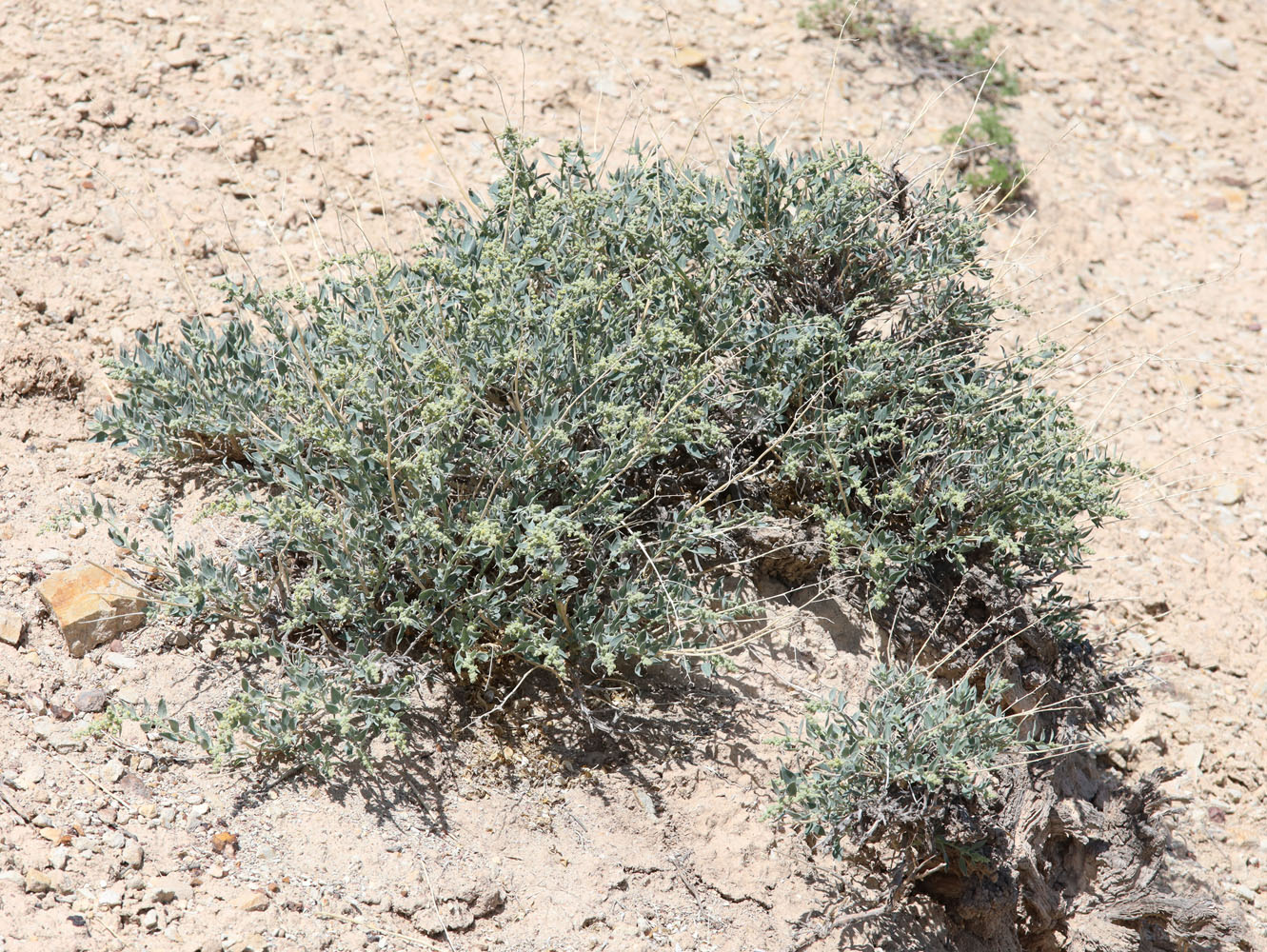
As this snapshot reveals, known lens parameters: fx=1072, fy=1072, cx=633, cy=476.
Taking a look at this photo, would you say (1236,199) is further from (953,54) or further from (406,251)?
(406,251)

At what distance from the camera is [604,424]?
119 inches

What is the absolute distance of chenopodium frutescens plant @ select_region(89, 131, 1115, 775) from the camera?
9.76ft

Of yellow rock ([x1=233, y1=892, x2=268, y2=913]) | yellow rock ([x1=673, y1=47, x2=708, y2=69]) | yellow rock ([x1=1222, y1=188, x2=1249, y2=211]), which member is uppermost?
yellow rock ([x1=673, y1=47, x2=708, y2=69])

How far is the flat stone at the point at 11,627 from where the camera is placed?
2.89 metres

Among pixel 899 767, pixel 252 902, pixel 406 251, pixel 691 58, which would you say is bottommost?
pixel 252 902

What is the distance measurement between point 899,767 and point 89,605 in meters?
2.29

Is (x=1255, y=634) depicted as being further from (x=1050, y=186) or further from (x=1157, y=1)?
(x=1157, y=1)

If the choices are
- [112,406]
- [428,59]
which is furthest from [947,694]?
[428,59]

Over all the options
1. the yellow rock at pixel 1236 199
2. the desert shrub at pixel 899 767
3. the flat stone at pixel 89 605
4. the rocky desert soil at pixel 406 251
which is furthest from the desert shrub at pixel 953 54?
the flat stone at pixel 89 605

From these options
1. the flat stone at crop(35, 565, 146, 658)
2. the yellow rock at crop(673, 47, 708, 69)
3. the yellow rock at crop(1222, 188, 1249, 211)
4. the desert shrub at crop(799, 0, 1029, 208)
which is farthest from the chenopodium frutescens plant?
the yellow rock at crop(1222, 188, 1249, 211)

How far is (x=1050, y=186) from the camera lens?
242 inches

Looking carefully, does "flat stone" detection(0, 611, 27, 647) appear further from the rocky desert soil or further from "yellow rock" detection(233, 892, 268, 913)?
→ "yellow rock" detection(233, 892, 268, 913)

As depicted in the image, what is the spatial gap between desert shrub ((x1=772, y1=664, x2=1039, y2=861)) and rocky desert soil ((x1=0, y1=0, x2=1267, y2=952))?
0.65 feet

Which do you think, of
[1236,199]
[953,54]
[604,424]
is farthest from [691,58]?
[604,424]
